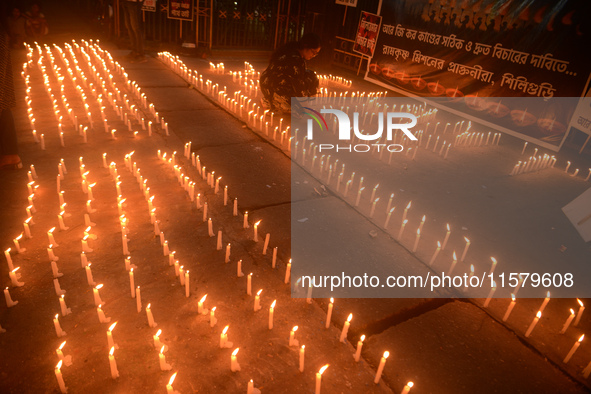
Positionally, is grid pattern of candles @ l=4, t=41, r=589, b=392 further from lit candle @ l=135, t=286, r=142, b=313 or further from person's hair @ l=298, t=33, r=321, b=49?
person's hair @ l=298, t=33, r=321, b=49

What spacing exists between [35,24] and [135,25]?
11.4ft

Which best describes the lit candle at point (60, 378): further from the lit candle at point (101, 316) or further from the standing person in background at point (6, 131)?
the standing person in background at point (6, 131)

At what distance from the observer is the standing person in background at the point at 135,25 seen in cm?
917

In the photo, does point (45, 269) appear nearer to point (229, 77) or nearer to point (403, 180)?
point (403, 180)

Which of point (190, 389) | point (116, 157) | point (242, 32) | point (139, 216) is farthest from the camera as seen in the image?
point (242, 32)

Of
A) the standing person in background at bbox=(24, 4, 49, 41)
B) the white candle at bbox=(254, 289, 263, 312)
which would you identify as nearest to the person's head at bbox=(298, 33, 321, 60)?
the white candle at bbox=(254, 289, 263, 312)

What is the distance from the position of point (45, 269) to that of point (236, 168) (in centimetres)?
244

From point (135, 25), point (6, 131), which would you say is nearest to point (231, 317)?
point (6, 131)

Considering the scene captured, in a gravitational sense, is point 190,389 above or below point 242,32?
below

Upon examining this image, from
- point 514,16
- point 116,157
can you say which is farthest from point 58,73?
point 514,16

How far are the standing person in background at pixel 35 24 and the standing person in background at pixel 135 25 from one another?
3.06 meters

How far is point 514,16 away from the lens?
7.64 meters

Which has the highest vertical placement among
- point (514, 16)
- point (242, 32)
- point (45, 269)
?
point (514, 16)

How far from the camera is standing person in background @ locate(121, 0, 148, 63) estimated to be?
9172mm
